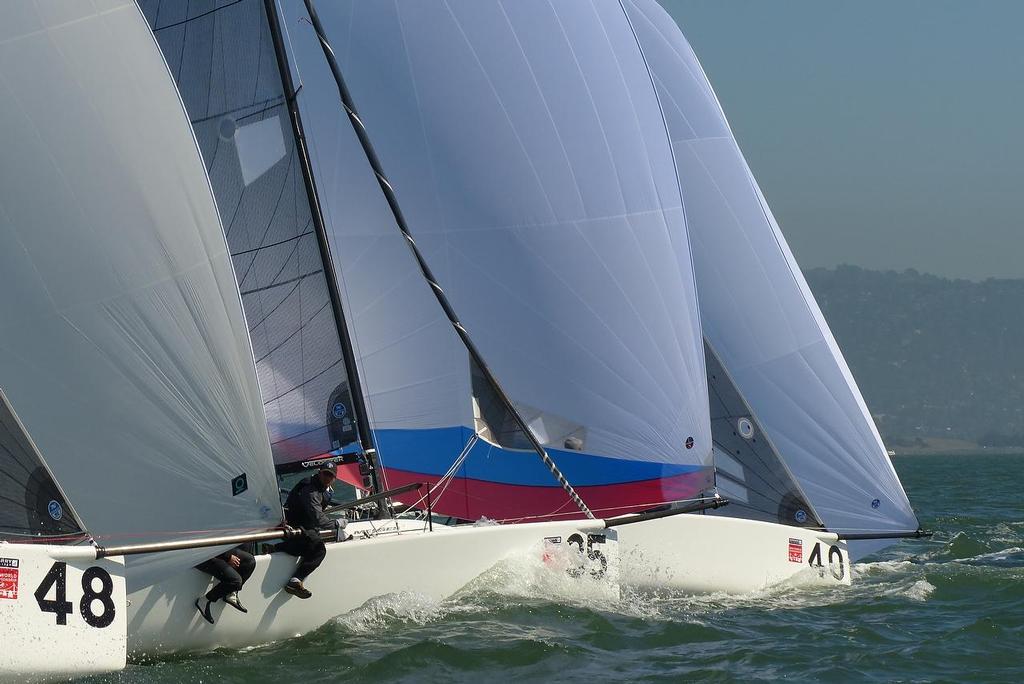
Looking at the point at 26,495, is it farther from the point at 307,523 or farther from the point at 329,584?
the point at 329,584

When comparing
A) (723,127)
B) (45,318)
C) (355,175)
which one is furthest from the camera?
(723,127)

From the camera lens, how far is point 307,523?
328 inches

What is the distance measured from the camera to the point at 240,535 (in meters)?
7.69

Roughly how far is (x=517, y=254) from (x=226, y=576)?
3601 mm

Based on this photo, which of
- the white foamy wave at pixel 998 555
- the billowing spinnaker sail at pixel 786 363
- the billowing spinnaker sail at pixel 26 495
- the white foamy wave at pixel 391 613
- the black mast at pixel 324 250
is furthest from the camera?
the white foamy wave at pixel 998 555

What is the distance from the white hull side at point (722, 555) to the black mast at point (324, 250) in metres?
1.82

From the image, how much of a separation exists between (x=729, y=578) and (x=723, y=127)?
4.51 m

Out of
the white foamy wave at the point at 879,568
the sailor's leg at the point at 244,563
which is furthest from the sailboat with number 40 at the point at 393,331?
the white foamy wave at the point at 879,568

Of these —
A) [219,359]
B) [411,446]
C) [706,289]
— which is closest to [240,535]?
[219,359]

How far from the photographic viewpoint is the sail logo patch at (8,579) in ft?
22.3

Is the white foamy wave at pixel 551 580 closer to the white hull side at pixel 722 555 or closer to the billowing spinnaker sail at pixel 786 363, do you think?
the white hull side at pixel 722 555

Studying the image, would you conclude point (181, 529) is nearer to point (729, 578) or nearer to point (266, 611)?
point (266, 611)

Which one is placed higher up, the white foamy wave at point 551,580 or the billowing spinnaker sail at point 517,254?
the billowing spinnaker sail at point 517,254

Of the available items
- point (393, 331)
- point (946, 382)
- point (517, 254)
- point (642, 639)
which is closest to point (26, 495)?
point (642, 639)
